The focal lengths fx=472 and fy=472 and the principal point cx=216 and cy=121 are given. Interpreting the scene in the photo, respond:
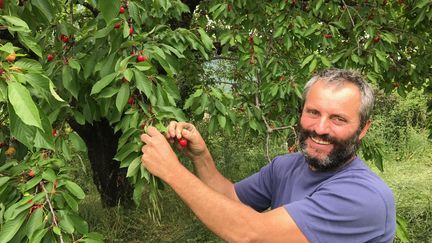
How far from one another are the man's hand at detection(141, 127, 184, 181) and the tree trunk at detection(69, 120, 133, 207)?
3.36m

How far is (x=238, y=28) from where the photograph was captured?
3.87 meters

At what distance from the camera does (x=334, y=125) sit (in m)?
1.85

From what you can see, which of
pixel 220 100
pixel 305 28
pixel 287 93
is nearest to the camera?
pixel 220 100

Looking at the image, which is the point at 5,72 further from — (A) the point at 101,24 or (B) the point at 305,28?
(B) the point at 305,28

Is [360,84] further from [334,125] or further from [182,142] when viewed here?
[182,142]

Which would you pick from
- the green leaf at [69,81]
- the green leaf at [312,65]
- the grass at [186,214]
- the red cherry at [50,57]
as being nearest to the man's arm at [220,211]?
the green leaf at [69,81]

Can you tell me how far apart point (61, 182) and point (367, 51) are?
2450 mm

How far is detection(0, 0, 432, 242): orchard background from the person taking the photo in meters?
1.55

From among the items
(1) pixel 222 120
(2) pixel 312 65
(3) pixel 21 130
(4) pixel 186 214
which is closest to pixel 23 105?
(3) pixel 21 130

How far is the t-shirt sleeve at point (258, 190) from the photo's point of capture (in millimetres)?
2322

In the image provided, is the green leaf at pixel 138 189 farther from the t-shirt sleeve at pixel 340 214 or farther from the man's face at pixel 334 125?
the man's face at pixel 334 125

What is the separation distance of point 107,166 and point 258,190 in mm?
3319

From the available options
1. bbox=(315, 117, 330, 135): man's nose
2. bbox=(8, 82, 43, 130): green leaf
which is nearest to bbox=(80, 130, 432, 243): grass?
bbox=(315, 117, 330, 135): man's nose

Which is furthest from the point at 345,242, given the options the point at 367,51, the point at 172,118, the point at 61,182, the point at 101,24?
the point at 367,51
